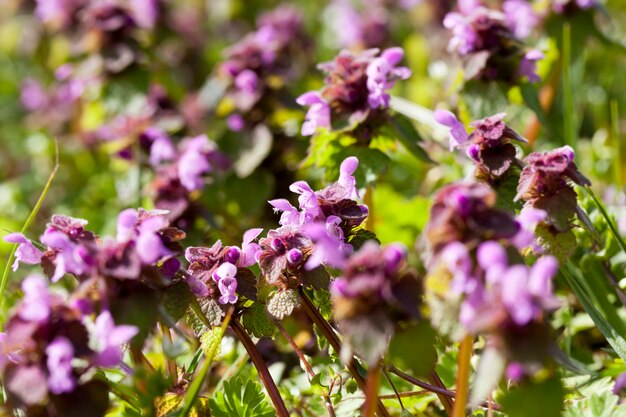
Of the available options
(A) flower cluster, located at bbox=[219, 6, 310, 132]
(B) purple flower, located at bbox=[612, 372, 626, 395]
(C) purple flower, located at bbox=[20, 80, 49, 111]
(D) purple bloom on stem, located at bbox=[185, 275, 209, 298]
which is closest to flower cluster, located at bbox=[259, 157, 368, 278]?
(D) purple bloom on stem, located at bbox=[185, 275, 209, 298]

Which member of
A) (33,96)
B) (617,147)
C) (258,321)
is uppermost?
(258,321)

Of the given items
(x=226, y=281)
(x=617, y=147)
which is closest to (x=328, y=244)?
(x=226, y=281)

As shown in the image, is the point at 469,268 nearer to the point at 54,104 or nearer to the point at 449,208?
the point at 449,208

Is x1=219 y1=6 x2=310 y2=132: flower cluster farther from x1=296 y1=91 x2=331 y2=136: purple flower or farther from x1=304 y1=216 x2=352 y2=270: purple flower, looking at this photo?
x1=304 y1=216 x2=352 y2=270: purple flower

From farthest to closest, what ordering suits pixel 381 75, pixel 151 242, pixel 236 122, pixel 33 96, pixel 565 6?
pixel 33 96 < pixel 236 122 < pixel 565 6 < pixel 381 75 < pixel 151 242

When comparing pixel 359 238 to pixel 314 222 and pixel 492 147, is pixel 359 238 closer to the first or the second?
pixel 314 222
